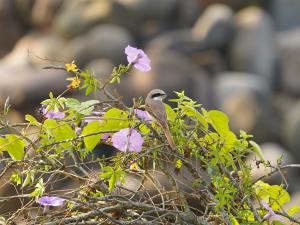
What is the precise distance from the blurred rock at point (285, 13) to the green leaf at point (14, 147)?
28.1ft

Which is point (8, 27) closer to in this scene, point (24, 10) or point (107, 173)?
point (24, 10)

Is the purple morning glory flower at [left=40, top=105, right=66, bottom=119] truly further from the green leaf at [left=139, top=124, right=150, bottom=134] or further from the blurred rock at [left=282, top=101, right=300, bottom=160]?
the blurred rock at [left=282, top=101, right=300, bottom=160]

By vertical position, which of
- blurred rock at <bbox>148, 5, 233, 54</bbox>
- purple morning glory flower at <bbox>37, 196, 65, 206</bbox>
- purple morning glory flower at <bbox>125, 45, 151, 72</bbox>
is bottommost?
blurred rock at <bbox>148, 5, 233, 54</bbox>

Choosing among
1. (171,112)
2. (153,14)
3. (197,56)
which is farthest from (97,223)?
(153,14)

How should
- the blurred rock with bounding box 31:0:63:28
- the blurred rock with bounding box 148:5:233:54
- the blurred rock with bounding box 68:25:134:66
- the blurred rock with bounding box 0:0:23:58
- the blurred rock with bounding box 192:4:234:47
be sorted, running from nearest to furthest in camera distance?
the blurred rock with bounding box 68:25:134:66 → the blurred rock with bounding box 148:5:233:54 → the blurred rock with bounding box 192:4:234:47 → the blurred rock with bounding box 31:0:63:28 → the blurred rock with bounding box 0:0:23:58

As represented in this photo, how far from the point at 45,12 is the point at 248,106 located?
2.78m

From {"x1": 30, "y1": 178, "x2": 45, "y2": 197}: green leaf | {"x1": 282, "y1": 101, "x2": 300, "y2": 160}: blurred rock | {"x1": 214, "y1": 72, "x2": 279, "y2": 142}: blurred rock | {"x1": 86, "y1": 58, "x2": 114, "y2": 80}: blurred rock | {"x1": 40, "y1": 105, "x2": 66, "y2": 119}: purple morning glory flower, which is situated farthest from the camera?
{"x1": 282, "y1": 101, "x2": 300, "y2": 160}: blurred rock

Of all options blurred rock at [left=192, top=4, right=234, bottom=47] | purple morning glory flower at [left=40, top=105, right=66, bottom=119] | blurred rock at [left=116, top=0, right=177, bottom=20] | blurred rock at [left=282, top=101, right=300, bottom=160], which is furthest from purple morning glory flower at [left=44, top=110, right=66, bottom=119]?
blurred rock at [left=116, top=0, right=177, bottom=20]

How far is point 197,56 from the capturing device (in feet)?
26.9

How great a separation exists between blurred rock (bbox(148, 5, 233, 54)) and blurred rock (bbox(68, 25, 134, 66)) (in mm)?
402

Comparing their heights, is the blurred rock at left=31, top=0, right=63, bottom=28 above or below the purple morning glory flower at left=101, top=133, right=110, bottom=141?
below

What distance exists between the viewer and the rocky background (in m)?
6.73

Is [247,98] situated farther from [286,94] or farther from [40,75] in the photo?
[40,75]

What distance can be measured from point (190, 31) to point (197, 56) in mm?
470
